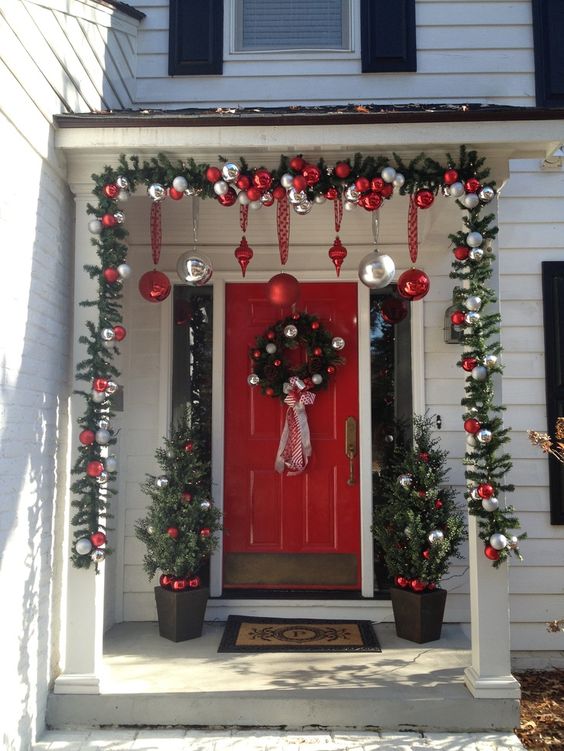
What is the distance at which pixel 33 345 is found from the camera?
308cm

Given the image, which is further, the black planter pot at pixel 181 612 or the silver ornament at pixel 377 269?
the black planter pot at pixel 181 612

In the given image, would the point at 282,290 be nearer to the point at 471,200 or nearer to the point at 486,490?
the point at 471,200

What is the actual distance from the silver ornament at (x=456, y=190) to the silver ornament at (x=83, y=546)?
2449 mm

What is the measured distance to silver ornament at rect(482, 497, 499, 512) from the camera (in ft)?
10.5

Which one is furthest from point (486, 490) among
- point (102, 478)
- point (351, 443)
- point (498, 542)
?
point (102, 478)

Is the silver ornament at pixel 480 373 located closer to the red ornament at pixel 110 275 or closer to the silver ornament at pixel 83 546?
the red ornament at pixel 110 275

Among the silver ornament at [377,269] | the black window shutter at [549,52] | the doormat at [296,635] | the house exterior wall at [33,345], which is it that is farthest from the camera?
the black window shutter at [549,52]

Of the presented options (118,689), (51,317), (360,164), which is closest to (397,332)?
(360,164)

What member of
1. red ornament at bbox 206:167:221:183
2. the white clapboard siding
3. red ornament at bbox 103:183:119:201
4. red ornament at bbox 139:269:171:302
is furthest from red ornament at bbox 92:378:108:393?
the white clapboard siding

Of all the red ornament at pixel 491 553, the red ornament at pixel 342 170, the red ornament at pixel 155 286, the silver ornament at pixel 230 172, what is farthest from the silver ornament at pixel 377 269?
the red ornament at pixel 491 553

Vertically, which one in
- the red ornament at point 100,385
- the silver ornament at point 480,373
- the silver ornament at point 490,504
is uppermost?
the silver ornament at point 480,373

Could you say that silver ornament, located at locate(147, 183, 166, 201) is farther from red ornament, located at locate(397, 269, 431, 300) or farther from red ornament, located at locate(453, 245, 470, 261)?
red ornament, located at locate(453, 245, 470, 261)

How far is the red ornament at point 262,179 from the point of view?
3.36 metres

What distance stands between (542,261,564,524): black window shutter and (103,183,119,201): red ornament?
114 inches
